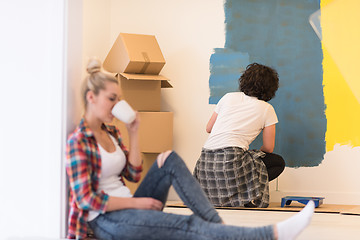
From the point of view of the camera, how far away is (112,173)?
194cm

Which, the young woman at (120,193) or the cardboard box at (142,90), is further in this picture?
the cardboard box at (142,90)

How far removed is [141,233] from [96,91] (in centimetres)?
53

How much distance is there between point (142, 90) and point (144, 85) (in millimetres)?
41

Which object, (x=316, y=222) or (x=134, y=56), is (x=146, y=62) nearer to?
(x=134, y=56)

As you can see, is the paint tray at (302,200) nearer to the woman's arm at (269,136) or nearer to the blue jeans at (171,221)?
the woman's arm at (269,136)

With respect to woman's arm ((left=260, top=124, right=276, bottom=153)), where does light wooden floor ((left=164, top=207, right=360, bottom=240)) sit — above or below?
below

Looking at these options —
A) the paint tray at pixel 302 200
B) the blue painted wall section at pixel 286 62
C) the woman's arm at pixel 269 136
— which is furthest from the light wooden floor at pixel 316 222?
the blue painted wall section at pixel 286 62

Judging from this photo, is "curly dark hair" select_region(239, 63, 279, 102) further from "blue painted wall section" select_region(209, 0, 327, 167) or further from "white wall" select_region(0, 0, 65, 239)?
"white wall" select_region(0, 0, 65, 239)

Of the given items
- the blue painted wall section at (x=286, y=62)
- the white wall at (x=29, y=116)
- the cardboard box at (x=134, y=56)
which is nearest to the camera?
the white wall at (x=29, y=116)

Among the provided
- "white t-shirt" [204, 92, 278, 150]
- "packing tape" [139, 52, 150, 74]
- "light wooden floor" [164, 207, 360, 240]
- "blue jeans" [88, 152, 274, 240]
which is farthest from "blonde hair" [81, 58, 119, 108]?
"packing tape" [139, 52, 150, 74]

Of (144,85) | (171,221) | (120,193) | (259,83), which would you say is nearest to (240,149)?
(259,83)

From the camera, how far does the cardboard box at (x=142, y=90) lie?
3.69 meters

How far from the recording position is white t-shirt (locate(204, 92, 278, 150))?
341 cm

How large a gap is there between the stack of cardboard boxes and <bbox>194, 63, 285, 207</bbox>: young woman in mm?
427
